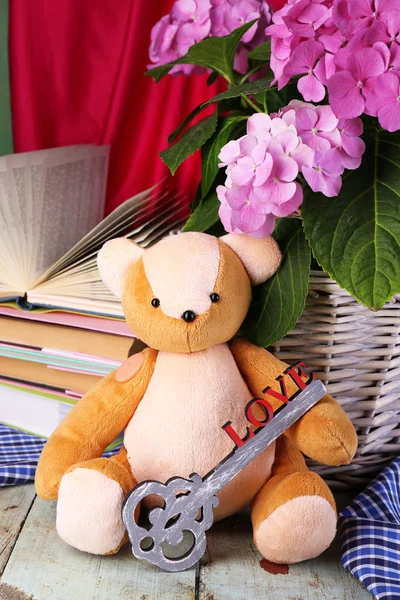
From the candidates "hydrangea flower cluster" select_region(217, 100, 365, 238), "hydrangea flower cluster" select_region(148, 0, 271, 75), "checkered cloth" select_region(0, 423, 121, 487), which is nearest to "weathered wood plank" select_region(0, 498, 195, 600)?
"checkered cloth" select_region(0, 423, 121, 487)

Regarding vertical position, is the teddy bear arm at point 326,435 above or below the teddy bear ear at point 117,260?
below

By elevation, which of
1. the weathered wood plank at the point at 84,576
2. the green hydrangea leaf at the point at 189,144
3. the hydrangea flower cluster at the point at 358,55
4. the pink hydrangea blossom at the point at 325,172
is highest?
the hydrangea flower cluster at the point at 358,55

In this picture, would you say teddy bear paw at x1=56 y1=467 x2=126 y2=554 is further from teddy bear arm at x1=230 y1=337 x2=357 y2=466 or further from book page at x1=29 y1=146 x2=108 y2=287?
book page at x1=29 y1=146 x2=108 y2=287

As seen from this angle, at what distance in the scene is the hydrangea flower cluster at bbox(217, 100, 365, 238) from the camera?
69cm

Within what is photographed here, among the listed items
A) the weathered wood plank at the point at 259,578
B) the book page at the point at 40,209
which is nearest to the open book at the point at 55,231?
the book page at the point at 40,209

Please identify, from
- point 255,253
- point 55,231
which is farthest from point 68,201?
point 255,253

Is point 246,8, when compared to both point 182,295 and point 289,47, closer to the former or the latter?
point 289,47

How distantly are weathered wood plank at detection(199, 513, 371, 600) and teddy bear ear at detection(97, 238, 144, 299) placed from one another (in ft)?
0.97

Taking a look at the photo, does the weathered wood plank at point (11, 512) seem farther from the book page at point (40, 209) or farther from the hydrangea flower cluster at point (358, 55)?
the hydrangea flower cluster at point (358, 55)

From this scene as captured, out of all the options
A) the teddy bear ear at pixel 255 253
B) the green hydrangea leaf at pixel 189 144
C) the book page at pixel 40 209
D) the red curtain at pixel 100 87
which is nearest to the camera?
the teddy bear ear at pixel 255 253

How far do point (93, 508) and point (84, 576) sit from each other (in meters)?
0.07

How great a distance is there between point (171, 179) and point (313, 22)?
30.3 inches

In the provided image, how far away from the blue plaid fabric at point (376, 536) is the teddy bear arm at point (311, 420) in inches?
3.3

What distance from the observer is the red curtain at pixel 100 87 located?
140 cm
